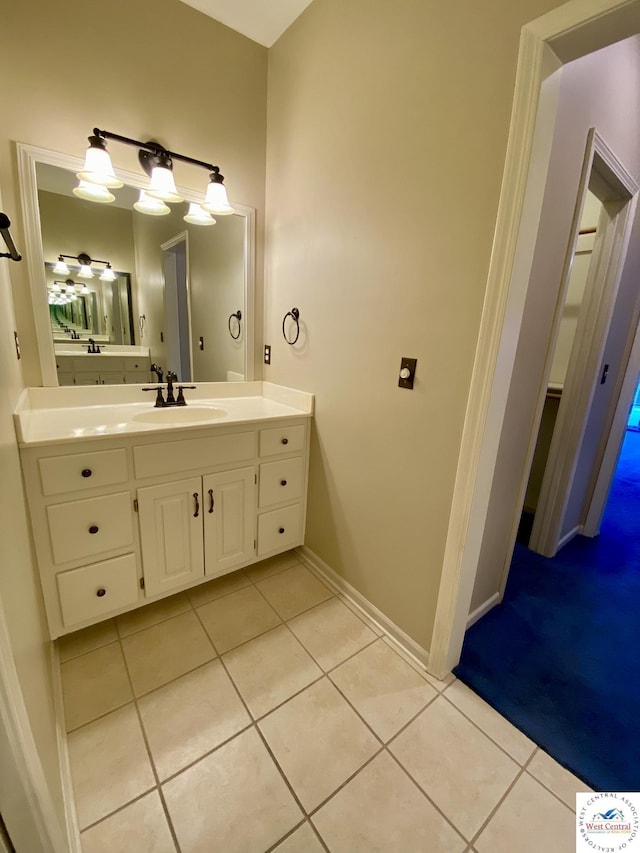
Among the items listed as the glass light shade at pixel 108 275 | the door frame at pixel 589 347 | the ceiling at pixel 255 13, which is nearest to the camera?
the ceiling at pixel 255 13

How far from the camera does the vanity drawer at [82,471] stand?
3.92ft

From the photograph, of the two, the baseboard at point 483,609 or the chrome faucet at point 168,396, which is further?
the chrome faucet at point 168,396

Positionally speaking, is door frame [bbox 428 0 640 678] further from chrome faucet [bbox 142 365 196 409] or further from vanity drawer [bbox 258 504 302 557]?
chrome faucet [bbox 142 365 196 409]

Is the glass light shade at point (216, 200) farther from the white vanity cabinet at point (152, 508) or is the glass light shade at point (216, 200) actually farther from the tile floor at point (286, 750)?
the tile floor at point (286, 750)

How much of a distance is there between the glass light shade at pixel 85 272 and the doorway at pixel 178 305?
1.12ft

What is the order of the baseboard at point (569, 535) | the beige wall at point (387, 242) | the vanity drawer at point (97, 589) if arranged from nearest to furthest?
1. the beige wall at point (387, 242)
2. the vanity drawer at point (97, 589)
3. the baseboard at point (569, 535)

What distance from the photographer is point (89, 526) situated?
1310mm

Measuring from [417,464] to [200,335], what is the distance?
139 cm

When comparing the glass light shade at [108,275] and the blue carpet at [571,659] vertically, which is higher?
the glass light shade at [108,275]

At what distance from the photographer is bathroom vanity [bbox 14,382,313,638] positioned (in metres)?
1.25

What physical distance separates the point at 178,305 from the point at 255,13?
1349 mm

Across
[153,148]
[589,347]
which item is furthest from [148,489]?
[589,347]

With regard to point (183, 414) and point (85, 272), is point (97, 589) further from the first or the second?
point (85, 272)

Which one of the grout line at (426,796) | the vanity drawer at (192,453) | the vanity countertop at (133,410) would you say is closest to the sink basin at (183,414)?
the vanity countertop at (133,410)
